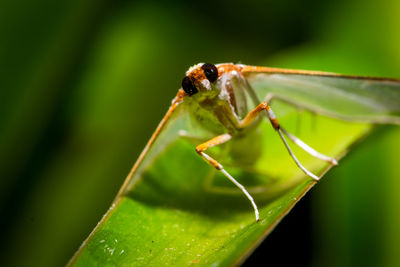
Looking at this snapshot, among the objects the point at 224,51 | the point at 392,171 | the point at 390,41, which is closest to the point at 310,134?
the point at 392,171

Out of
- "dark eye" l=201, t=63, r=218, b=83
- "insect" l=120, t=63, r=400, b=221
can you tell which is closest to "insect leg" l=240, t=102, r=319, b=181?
"insect" l=120, t=63, r=400, b=221

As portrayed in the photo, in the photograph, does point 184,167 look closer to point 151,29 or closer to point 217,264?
point 217,264

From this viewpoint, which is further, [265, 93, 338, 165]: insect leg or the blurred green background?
the blurred green background

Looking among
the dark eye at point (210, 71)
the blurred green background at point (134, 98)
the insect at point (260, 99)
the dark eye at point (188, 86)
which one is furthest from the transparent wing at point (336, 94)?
the dark eye at point (188, 86)

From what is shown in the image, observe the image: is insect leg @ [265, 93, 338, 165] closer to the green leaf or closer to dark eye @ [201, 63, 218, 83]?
the green leaf

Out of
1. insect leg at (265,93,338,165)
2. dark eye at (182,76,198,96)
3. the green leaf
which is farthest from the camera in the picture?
dark eye at (182,76,198,96)

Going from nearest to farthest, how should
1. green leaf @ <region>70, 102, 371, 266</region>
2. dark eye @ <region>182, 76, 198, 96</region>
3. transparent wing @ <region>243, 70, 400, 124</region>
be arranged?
green leaf @ <region>70, 102, 371, 266</region>, dark eye @ <region>182, 76, 198, 96</region>, transparent wing @ <region>243, 70, 400, 124</region>

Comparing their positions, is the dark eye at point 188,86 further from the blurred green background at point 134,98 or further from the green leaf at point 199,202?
the blurred green background at point 134,98
